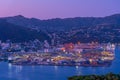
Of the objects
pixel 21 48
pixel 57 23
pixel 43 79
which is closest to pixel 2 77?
pixel 43 79

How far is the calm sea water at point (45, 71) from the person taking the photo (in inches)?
754

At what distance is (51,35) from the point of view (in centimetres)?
3425

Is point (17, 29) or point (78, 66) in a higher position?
point (17, 29)

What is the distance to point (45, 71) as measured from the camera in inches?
832

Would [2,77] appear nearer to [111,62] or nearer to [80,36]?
[111,62]

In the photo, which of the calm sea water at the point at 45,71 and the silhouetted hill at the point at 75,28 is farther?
the silhouetted hill at the point at 75,28

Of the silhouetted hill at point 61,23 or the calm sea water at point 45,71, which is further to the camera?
the silhouetted hill at point 61,23

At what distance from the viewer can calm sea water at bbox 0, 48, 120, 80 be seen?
1914 centimetres

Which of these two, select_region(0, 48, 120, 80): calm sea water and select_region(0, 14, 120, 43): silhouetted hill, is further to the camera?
select_region(0, 14, 120, 43): silhouetted hill

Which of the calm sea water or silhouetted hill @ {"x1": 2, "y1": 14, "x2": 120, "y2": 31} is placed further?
silhouetted hill @ {"x1": 2, "y1": 14, "x2": 120, "y2": 31}

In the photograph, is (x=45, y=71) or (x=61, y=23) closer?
(x=45, y=71)

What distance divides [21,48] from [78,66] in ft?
25.4

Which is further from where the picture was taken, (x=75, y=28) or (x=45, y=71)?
(x=75, y=28)

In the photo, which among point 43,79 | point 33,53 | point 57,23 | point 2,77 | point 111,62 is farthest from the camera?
point 57,23
